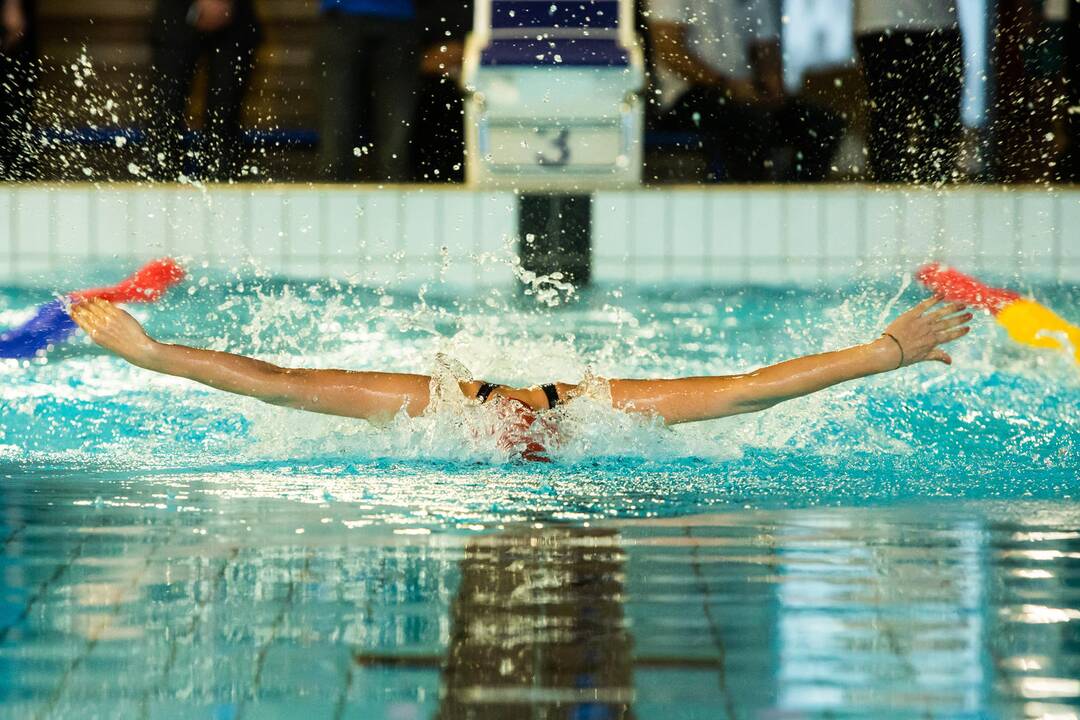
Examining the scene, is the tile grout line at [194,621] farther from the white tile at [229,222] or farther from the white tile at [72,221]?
the white tile at [72,221]

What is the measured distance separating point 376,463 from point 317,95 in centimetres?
567

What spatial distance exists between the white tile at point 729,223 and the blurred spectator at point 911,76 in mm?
1158

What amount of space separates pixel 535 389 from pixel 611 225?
4.12 metres

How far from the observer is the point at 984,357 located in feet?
22.7

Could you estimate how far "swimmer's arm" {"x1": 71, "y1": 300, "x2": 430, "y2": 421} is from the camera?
13.6ft

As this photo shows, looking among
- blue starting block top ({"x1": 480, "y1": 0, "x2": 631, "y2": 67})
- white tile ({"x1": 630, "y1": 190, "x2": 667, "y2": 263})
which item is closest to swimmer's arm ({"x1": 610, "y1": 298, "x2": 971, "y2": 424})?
blue starting block top ({"x1": 480, "y1": 0, "x2": 631, "y2": 67})

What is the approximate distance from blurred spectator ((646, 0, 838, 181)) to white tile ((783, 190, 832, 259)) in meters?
0.50

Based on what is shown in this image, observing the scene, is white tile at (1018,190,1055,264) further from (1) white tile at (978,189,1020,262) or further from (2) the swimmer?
(2) the swimmer

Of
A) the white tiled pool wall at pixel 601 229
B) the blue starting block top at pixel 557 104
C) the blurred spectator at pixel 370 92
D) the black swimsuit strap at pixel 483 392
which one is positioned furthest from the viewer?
the blurred spectator at pixel 370 92

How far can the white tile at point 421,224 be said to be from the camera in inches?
332

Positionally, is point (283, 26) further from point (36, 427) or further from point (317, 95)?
point (36, 427)

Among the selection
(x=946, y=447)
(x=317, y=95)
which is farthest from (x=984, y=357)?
(x=317, y=95)

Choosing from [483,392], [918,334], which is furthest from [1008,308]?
[483,392]

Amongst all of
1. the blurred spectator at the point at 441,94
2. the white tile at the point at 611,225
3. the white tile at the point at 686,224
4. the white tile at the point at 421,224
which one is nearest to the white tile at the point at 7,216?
the white tile at the point at 421,224
